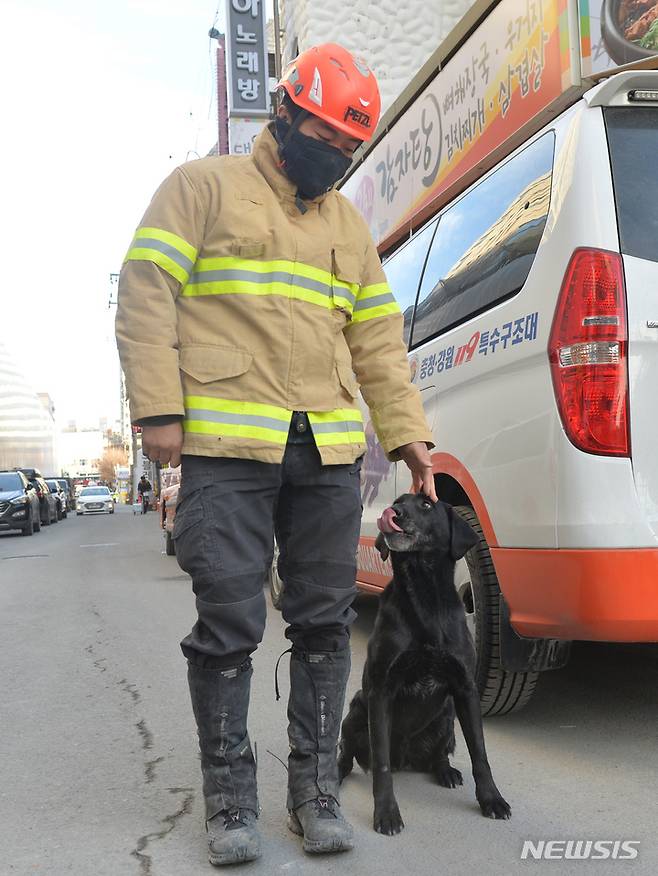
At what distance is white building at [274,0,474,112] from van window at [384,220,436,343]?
13234 mm

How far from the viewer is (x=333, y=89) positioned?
8.13 feet

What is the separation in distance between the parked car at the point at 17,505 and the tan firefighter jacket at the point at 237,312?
1899 centimetres

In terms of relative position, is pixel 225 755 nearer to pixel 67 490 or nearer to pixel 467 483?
pixel 467 483

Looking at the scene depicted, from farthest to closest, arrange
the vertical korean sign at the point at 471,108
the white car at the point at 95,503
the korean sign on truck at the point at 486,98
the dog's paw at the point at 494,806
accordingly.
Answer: the white car at the point at 95,503 < the vertical korean sign at the point at 471,108 < the korean sign on truck at the point at 486,98 < the dog's paw at the point at 494,806

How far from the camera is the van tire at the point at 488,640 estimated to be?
10.8ft

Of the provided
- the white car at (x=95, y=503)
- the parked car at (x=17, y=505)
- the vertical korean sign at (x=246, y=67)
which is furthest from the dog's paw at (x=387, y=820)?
the white car at (x=95, y=503)

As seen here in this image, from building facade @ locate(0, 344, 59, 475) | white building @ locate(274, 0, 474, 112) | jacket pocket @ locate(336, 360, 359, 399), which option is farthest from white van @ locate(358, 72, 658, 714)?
building facade @ locate(0, 344, 59, 475)

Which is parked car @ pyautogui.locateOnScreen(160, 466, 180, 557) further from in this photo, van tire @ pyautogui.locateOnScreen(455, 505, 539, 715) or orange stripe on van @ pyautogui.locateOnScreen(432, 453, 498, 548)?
van tire @ pyautogui.locateOnScreen(455, 505, 539, 715)

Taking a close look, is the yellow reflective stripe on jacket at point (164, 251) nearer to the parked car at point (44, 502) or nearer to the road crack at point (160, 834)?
the road crack at point (160, 834)

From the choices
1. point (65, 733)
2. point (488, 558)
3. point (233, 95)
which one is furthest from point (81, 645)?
point (233, 95)

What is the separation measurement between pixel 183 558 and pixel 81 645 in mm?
3794

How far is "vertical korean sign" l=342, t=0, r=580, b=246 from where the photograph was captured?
14.4 feet

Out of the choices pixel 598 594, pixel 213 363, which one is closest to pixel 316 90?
pixel 213 363

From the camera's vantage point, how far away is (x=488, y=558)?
3367 millimetres
